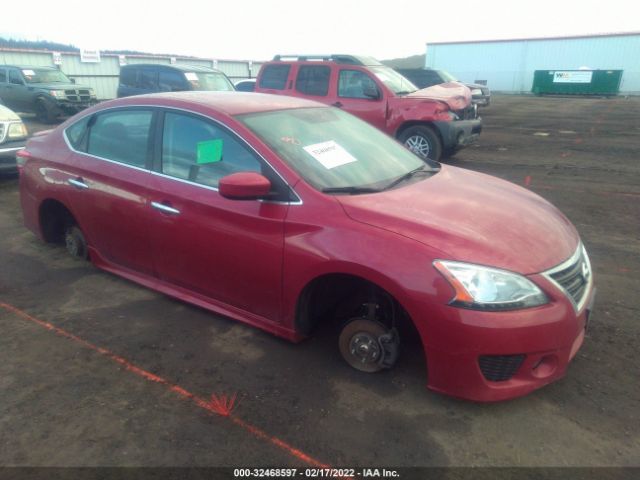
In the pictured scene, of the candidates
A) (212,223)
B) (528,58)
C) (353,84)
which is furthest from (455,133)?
(528,58)

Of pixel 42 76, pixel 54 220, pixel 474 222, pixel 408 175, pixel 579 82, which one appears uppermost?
pixel 579 82

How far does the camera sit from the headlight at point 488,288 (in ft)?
7.77

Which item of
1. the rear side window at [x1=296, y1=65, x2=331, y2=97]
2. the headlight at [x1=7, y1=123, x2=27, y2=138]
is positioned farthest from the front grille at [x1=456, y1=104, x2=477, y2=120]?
the headlight at [x1=7, y1=123, x2=27, y2=138]

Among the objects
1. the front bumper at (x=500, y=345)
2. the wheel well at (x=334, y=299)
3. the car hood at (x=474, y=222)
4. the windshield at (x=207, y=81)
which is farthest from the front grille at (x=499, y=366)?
the windshield at (x=207, y=81)

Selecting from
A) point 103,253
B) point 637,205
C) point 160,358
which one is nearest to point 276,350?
point 160,358

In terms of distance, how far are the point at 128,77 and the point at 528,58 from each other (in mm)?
37850

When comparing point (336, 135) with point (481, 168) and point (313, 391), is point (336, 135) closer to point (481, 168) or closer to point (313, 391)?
point (313, 391)

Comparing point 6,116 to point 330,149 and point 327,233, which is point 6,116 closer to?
point 330,149

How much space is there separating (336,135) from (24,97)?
49.6 ft

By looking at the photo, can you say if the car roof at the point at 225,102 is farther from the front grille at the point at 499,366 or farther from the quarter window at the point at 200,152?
the front grille at the point at 499,366

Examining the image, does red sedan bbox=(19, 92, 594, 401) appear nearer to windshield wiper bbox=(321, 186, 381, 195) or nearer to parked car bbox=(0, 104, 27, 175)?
windshield wiper bbox=(321, 186, 381, 195)

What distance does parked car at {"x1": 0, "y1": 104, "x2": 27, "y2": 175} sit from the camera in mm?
7273

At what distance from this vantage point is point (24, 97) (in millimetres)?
14836

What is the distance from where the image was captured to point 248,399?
2.72 m
